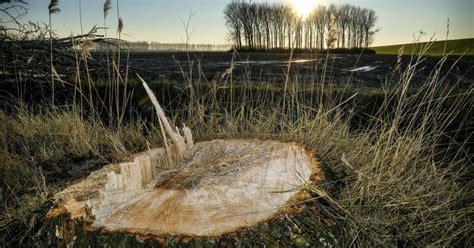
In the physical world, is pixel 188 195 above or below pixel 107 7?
below

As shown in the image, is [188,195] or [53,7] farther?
[53,7]

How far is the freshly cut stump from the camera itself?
1.53m

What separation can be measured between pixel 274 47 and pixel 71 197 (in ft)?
164

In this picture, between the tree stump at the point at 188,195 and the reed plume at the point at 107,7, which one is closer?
the tree stump at the point at 188,195

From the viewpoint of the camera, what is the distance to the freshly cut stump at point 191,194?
1529 millimetres

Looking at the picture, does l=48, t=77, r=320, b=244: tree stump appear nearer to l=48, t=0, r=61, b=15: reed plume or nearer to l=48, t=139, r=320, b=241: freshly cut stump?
l=48, t=139, r=320, b=241: freshly cut stump

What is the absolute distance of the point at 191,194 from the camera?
1729 mm

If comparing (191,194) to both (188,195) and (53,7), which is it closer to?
(188,195)

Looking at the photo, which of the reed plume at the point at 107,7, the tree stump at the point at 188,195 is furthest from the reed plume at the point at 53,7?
the tree stump at the point at 188,195

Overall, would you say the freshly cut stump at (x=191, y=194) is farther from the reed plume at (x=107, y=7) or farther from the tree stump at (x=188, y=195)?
the reed plume at (x=107, y=7)

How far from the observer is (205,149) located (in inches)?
97.3

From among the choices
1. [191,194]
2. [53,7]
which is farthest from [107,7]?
[191,194]

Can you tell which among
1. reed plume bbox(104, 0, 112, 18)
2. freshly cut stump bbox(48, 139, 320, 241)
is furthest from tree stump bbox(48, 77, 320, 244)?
reed plume bbox(104, 0, 112, 18)

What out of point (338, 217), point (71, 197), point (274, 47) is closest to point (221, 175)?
point (338, 217)
